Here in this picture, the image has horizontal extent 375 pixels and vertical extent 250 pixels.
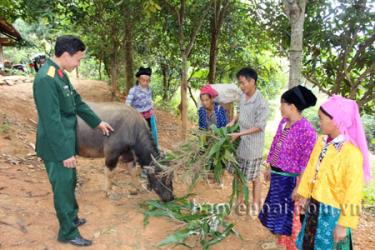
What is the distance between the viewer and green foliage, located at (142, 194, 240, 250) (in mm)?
3969

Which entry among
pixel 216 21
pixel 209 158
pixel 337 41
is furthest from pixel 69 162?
pixel 216 21

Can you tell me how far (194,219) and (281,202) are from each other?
1.13m

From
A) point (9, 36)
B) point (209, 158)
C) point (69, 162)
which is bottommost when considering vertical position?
point (209, 158)

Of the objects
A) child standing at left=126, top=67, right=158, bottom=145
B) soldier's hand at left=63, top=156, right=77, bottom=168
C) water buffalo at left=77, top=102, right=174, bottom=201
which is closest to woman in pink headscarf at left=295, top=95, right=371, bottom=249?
soldier's hand at left=63, top=156, right=77, bottom=168

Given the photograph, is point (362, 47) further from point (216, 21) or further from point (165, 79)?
point (165, 79)

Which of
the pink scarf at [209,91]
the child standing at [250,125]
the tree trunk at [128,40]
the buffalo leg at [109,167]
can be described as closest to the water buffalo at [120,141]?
the buffalo leg at [109,167]

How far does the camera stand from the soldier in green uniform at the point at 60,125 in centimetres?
320

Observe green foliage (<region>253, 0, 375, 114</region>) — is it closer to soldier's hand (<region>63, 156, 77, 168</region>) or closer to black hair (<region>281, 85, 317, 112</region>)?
black hair (<region>281, 85, 317, 112</region>)

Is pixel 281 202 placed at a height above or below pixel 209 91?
below

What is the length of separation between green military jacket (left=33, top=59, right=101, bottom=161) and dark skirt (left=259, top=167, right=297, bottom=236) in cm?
203

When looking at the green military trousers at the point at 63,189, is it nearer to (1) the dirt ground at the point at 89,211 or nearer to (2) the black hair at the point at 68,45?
(1) the dirt ground at the point at 89,211

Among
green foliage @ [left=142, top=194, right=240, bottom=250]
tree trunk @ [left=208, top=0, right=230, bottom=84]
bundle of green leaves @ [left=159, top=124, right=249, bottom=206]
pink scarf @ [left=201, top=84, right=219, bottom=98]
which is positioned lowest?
green foliage @ [left=142, top=194, right=240, bottom=250]

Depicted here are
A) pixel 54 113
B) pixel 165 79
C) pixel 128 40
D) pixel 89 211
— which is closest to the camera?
pixel 54 113

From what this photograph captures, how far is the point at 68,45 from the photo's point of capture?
10.9ft
